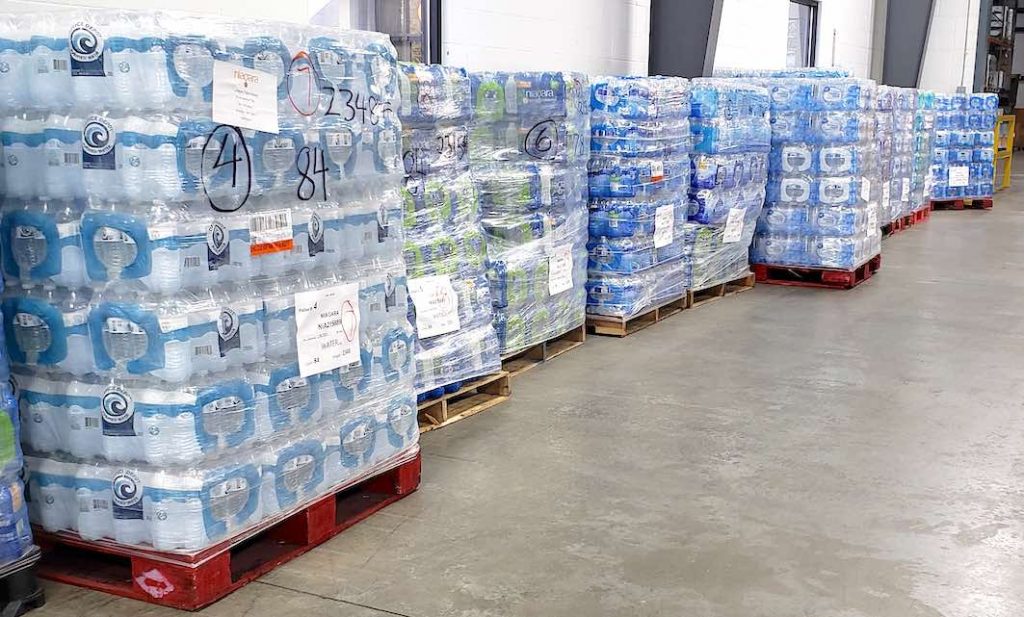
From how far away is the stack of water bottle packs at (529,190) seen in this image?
5.91 metres

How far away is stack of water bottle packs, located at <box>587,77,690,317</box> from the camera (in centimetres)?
699

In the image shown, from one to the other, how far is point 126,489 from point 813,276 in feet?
24.7

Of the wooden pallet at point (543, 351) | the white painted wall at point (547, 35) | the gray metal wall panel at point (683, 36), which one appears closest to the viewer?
the wooden pallet at point (543, 351)

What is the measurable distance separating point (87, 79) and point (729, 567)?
2709 mm

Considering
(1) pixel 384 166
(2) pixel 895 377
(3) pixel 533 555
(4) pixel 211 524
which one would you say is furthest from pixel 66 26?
(2) pixel 895 377

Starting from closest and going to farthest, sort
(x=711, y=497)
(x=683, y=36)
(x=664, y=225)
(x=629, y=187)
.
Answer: (x=711, y=497), (x=629, y=187), (x=664, y=225), (x=683, y=36)

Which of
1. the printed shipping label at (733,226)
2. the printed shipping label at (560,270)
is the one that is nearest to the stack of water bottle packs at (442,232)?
the printed shipping label at (560,270)

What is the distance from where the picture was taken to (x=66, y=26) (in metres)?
3.13

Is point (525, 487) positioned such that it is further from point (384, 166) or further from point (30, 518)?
point (30, 518)

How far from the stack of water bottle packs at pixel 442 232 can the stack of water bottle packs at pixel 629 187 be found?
1.81m

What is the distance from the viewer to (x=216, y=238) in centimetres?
321

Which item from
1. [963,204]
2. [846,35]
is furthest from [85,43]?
[846,35]

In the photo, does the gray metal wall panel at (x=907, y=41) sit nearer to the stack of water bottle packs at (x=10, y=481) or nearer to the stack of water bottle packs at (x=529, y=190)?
the stack of water bottle packs at (x=529, y=190)

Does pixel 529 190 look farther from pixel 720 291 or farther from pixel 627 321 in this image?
pixel 720 291
